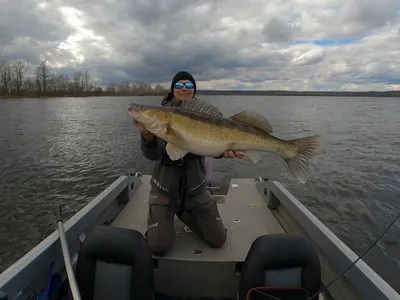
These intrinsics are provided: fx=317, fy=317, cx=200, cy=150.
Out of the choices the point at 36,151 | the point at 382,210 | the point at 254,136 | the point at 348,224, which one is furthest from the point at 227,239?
the point at 36,151

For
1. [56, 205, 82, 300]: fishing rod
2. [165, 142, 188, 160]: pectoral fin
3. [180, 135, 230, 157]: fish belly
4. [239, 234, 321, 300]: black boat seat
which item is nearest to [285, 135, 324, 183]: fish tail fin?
[180, 135, 230, 157]: fish belly

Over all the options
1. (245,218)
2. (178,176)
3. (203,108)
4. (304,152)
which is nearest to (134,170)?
(245,218)

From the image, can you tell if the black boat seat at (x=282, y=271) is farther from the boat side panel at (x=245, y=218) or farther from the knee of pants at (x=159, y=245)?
the knee of pants at (x=159, y=245)

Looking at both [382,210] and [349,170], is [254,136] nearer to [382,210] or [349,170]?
[382,210]

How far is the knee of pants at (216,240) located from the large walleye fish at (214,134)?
1168 mm

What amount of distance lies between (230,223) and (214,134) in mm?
2026

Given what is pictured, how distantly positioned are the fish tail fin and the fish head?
54.6 inches

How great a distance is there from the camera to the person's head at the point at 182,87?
443 centimetres

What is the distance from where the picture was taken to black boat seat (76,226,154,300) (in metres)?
2.76

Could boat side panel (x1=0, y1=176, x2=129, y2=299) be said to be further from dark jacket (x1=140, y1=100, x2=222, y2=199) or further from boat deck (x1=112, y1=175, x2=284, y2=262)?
dark jacket (x1=140, y1=100, x2=222, y2=199)

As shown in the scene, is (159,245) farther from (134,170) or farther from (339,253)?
(134,170)

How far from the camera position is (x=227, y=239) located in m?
4.34

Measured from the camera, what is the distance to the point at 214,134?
3350mm

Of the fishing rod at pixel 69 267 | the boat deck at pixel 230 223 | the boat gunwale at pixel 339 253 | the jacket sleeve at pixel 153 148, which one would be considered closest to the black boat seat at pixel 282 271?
the boat gunwale at pixel 339 253
